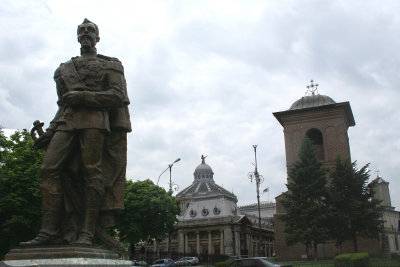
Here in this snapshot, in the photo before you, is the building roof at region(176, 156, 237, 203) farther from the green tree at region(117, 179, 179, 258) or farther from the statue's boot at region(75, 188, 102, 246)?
the statue's boot at region(75, 188, 102, 246)

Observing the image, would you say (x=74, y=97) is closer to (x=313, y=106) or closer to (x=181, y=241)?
(x=313, y=106)

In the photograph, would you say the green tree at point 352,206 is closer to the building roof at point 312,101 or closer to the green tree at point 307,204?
the green tree at point 307,204

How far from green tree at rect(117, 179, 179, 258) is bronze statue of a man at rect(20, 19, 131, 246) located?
31371mm

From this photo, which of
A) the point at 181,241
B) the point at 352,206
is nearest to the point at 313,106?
the point at 352,206

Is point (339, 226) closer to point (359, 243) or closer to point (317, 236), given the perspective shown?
point (317, 236)

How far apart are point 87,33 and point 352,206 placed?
A: 32163 mm

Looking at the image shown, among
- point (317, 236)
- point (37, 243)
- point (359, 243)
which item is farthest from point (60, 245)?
point (359, 243)

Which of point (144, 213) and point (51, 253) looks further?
point (144, 213)

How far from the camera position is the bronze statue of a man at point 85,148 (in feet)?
17.8

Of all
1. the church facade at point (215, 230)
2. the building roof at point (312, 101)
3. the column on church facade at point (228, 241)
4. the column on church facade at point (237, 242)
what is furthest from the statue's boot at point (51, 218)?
the column on church facade at point (237, 242)

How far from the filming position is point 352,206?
33.8 metres

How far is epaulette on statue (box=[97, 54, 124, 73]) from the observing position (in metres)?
6.00

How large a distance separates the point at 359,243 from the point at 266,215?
193 feet

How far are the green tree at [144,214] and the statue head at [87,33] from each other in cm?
3169
